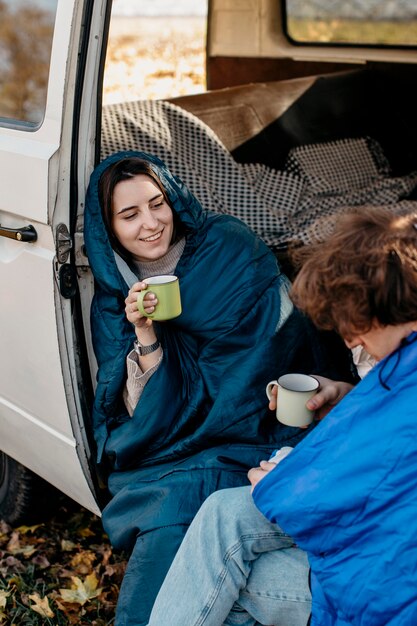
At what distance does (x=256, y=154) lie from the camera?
4.32 metres

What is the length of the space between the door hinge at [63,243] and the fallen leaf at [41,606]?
1.24 m

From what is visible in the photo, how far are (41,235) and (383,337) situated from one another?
1.09 m

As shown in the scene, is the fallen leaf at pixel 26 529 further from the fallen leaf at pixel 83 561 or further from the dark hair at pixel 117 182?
the dark hair at pixel 117 182

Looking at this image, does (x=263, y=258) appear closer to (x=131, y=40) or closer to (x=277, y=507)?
(x=277, y=507)

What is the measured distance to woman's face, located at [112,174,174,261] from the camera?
2.43m

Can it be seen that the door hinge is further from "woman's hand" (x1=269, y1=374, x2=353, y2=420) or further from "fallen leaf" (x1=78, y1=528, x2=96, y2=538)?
"fallen leaf" (x1=78, y1=528, x2=96, y2=538)

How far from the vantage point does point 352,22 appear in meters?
4.77

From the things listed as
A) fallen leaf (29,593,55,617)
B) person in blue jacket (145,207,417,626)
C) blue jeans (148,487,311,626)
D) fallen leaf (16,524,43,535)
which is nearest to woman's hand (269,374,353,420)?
blue jeans (148,487,311,626)

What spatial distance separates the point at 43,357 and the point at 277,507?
1042mm

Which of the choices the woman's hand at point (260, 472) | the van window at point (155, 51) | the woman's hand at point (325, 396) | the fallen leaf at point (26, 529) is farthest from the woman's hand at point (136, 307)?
the van window at point (155, 51)

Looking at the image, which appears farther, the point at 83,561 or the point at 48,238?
the point at 83,561

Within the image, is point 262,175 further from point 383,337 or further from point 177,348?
point 383,337

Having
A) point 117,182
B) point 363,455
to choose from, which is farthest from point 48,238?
point 363,455

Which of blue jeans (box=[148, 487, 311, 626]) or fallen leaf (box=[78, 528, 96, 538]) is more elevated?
blue jeans (box=[148, 487, 311, 626])
